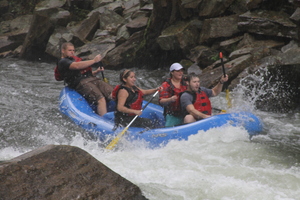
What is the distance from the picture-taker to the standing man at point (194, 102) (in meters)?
4.98

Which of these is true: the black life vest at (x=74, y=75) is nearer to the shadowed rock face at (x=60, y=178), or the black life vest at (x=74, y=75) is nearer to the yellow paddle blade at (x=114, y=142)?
the yellow paddle blade at (x=114, y=142)

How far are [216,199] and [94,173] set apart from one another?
3.66 feet

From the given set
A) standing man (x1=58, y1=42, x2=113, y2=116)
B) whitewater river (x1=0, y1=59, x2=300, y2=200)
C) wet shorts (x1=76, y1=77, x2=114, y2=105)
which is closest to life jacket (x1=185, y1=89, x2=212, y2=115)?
whitewater river (x1=0, y1=59, x2=300, y2=200)

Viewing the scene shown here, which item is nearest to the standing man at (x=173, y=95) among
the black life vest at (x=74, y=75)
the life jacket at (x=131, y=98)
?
the life jacket at (x=131, y=98)

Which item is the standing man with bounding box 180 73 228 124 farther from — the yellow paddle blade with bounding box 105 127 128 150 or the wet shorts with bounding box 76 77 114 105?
the wet shorts with bounding box 76 77 114 105

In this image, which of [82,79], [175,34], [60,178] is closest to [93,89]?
[82,79]

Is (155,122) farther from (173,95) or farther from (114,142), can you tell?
(114,142)

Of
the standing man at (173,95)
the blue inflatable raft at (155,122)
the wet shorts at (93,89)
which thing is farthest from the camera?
the wet shorts at (93,89)

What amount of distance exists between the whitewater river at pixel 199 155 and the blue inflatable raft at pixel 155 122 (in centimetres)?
10

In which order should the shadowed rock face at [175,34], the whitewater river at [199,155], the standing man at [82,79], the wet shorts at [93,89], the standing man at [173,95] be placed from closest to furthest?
the whitewater river at [199,155] → the standing man at [173,95] → the standing man at [82,79] → the wet shorts at [93,89] → the shadowed rock face at [175,34]

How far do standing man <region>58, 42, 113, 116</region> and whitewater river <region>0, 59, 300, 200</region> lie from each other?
583 millimetres

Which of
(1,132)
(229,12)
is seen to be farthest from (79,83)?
(229,12)

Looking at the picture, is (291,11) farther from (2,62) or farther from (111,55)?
(2,62)

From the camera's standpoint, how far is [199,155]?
14.4 ft
